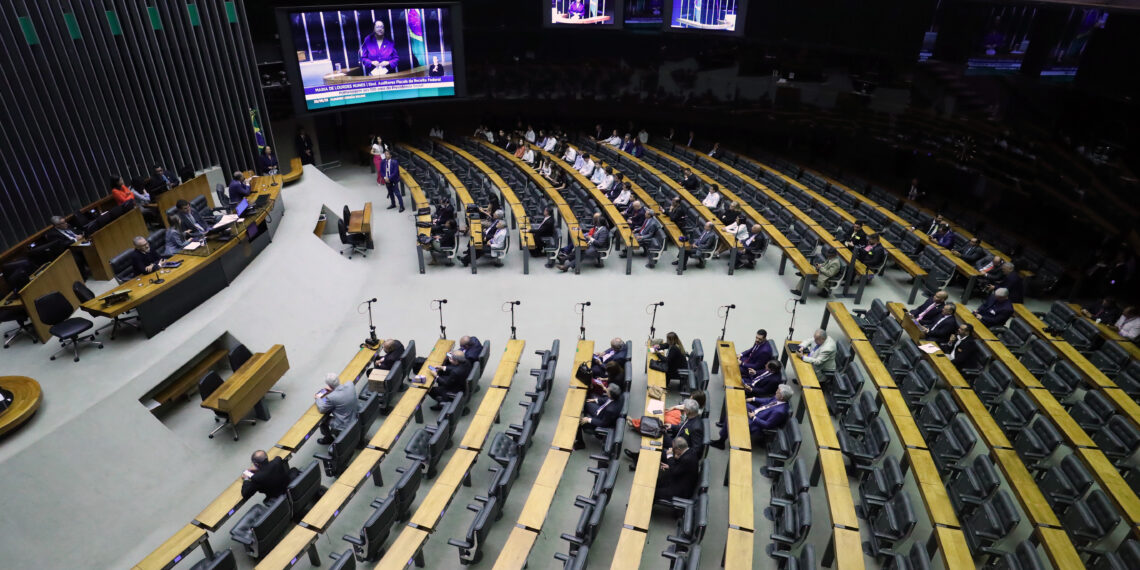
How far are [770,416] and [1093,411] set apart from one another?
4118 mm

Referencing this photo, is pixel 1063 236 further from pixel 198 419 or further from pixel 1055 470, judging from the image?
pixel 198 419

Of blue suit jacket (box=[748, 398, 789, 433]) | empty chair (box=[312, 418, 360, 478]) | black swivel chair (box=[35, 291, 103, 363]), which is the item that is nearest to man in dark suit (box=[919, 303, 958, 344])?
blue suit jacket (box=[748, 398, 789, 433])

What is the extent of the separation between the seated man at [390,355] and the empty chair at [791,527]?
514cm

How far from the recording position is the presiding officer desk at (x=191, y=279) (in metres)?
8.05

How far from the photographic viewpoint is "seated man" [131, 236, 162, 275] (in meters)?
8.57

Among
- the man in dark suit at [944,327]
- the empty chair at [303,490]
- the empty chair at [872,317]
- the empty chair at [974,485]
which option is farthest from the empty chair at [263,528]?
the man in dark suit at [944,327]

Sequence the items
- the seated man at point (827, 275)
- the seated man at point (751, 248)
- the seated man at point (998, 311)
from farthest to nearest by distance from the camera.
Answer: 1. the seated man at point (751, 248)
2. the seated man at point (827, 275)
3. the seated man at point (998, 311)

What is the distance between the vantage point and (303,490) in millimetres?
6523

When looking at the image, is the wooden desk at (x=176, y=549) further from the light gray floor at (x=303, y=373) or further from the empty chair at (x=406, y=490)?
the empty chair at (x=406, y=490)

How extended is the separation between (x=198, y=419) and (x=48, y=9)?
7.92m

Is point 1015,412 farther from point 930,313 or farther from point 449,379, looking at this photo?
point 449,379

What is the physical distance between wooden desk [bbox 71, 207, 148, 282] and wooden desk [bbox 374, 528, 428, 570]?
690 cm

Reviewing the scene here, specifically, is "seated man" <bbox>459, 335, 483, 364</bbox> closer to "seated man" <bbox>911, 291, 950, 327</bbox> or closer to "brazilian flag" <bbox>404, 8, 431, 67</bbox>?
"seated man" <bbox>911, 291, 950, 327</bbox>

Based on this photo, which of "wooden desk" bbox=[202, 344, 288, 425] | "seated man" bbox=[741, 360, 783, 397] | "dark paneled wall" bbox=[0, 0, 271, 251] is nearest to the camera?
"wooden desk" bbox=[202, 344, 288, 425]
